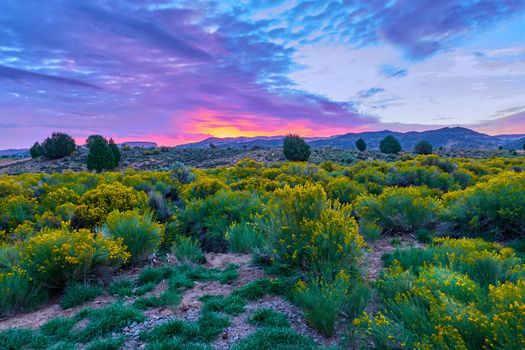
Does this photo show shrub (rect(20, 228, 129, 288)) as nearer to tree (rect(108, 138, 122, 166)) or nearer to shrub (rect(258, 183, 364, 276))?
shrub (rect(258, 183, 364, 276))

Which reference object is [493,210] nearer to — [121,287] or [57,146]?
[121,287]

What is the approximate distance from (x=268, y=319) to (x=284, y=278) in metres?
1.14

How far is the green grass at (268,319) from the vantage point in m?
4.31

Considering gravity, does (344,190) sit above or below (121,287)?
above

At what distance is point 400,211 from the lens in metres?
8.84

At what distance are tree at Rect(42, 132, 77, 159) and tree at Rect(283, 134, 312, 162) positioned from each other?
31814 millimetres

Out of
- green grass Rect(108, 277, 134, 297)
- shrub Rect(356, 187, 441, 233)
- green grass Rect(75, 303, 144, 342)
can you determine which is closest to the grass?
green grass Rect(108, 277, 134, 297)

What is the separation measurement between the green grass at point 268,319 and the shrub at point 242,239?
285cm

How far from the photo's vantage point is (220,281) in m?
5.90

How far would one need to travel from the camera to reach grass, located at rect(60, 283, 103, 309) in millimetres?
5277

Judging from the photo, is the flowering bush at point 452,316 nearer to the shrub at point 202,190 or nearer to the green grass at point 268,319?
the green grass at point 268,319

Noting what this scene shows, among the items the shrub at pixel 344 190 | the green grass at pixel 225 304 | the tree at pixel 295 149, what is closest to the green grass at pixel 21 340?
the green grass at pixel 225 304

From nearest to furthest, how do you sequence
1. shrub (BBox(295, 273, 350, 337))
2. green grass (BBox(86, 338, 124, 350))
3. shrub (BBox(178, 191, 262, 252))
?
green grass (BBox(86, 338, 124, 350))
shrub (BBox(295, 273, 350, 337))
shrub (BBox(178, 191, 262, 252))

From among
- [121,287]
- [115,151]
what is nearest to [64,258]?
[121,287]
